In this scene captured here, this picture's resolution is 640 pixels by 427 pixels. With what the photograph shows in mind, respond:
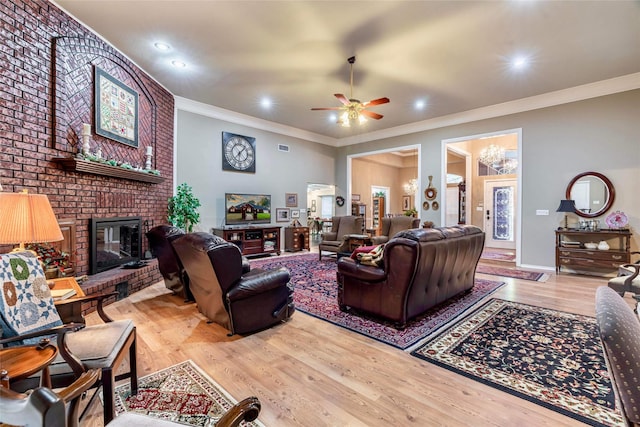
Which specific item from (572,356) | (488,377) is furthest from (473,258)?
(488,377)

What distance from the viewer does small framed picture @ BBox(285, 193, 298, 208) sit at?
8.11 m

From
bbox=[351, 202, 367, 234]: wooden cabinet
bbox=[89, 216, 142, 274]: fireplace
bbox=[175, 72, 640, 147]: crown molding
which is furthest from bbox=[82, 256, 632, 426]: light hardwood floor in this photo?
bbox=[351, 202, 367, 234]: wooden cabinet

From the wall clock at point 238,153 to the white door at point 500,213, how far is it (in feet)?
23.4

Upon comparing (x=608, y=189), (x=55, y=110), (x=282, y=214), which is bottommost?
(x=282, y=214)

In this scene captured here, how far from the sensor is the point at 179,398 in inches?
71.9

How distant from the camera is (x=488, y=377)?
2053 millimetres

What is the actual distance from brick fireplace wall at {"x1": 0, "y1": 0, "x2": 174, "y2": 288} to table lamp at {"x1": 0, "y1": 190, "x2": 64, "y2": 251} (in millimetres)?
1323

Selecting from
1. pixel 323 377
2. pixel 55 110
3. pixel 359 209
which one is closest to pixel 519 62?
pixel 323 377

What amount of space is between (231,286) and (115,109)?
135 inches

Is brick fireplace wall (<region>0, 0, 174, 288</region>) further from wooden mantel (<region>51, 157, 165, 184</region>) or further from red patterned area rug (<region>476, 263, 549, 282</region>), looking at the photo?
red patterned area rug (<region>476, 263, 549, 282</region>)

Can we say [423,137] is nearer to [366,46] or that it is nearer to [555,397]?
[366,46]

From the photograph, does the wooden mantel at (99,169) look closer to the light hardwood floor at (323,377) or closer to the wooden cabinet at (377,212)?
the light hardwood floor at (323,377)

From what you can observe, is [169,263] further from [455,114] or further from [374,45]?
[455,114]

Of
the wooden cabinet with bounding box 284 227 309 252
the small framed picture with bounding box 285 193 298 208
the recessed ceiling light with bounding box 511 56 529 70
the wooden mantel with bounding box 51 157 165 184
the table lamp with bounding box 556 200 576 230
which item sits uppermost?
the recessed ceiling light with bounding box 511 56 529 70
